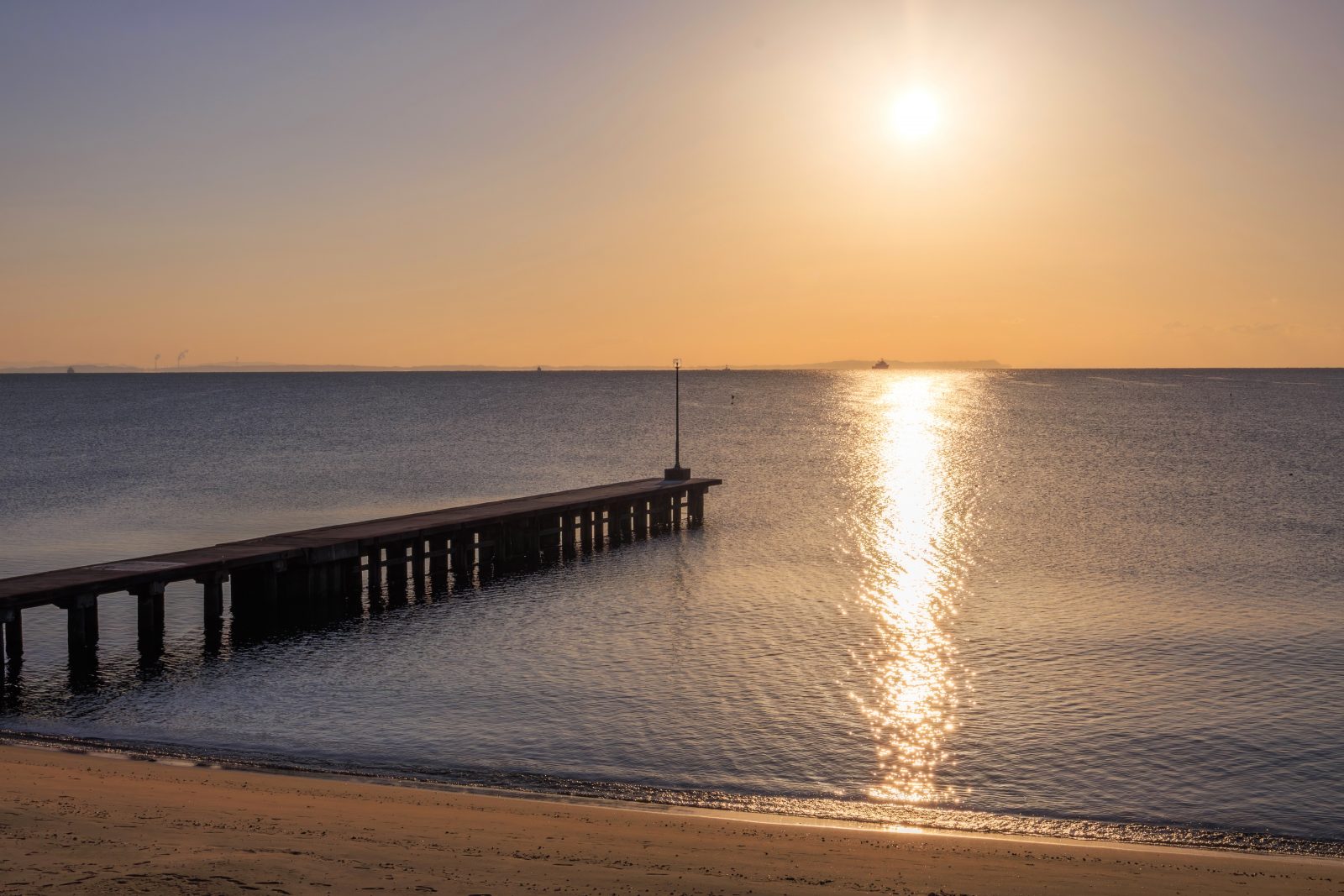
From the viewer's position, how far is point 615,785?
634 inches

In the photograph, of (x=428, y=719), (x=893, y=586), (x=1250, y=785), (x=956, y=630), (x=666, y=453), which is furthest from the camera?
(x=666, y=453)

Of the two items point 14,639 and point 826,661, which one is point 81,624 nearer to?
point 14,639

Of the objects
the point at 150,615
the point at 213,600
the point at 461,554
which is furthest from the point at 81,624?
the point at 461,554

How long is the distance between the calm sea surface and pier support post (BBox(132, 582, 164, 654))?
512mm

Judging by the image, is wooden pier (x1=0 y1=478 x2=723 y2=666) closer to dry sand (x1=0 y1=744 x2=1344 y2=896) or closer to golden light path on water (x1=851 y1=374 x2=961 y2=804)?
dry sand (x1=0 y1=744 x2=1344 y2=896)

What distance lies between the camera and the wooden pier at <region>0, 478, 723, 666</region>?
946 inches

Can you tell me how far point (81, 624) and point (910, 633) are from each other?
1763 centimetres

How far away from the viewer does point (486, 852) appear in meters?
11.7

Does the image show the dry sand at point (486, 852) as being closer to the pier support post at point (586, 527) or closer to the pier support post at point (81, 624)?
the pier support post at point (81, 624)

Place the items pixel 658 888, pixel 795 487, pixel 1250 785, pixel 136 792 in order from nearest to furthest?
pixel 658 888 < pixel 136 792 < pixel 1250 785 < pixel 795 487

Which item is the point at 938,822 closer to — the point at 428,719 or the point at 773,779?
the point at 773,779

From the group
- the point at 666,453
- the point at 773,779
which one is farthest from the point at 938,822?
the point at 666,453

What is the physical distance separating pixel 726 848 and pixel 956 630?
50.2 feet

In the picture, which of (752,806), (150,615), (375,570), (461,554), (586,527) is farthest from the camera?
(586,527)
